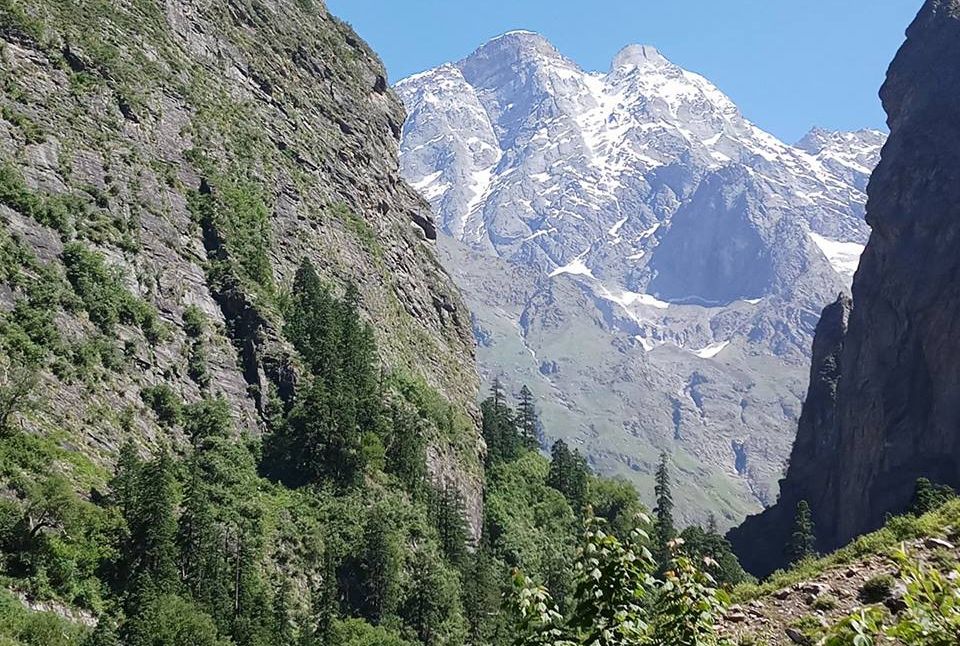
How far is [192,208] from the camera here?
7725 cm

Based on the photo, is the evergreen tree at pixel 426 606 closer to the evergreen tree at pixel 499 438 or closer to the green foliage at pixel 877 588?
the evergreen tree at pixel 499 438

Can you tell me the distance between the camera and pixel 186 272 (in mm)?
71938

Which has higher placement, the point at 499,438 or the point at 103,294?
the point at 499,438

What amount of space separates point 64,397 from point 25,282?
8.93m

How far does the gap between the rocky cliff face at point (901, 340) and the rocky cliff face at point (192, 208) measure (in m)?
73.9

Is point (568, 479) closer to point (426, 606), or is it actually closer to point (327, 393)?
point (426, 606)

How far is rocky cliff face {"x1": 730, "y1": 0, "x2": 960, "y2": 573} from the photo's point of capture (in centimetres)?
13075

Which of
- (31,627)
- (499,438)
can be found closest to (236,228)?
(31,627)

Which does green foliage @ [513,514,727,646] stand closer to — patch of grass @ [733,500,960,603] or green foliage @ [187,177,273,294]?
patch of grass @ [733,500,960,603]

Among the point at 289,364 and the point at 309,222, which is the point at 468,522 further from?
the point at 309,222

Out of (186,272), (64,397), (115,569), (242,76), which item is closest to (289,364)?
(186,272)

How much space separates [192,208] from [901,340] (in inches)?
4718

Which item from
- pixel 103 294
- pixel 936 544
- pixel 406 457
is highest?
pixel 103 294

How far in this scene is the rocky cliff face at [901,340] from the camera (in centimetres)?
13075
